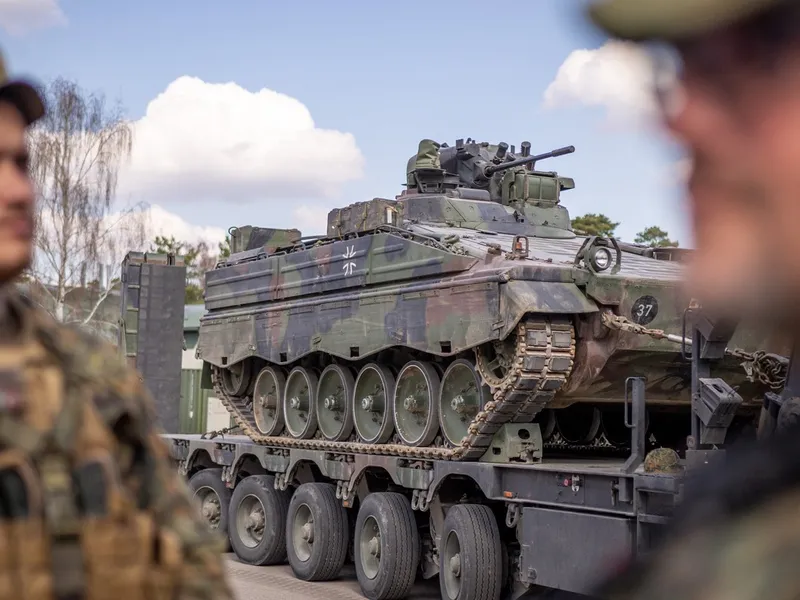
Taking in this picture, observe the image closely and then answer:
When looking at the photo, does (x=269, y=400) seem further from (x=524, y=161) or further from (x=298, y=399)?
(x=524, y=161)

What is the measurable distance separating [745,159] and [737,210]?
4 cm

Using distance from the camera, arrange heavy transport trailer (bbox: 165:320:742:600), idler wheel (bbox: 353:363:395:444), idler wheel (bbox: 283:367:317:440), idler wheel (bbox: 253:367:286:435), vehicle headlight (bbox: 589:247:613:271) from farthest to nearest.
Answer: idler wheel (bbox: 253:367:286:435) → idler wheel (bbox: 283:367:317:440) → idler wheel (bbox: 353:363:395:444) → vehicle headlight (bbox: 589:247:613:271) → heavy transport trailer (bbox: 165:320:742:600)

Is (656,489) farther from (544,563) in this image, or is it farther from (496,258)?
(496,258)

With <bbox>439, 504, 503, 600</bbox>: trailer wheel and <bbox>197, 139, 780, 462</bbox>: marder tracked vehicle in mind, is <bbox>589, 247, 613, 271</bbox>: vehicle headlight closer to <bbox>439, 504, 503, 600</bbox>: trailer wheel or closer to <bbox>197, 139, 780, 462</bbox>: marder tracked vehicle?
<bbox>197, 139, 780, 462</bbox>: marder tracked vehicle

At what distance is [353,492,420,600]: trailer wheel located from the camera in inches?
445

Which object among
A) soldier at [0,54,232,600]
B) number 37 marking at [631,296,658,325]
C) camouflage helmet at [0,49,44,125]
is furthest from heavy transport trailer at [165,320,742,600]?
camouflage helmet at [0,49,44,125]

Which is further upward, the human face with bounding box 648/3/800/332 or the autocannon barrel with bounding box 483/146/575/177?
the autocannon barrel with bounding box 483/146/575/177

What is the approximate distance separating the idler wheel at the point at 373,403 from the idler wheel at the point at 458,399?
903mm

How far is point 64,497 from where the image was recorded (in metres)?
Answer: 1.21

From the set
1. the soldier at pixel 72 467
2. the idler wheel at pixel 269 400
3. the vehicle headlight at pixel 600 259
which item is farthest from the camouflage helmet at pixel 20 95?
the idler wheel at pixel 269 400

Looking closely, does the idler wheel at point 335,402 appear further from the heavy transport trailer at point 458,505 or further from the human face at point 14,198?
the human face at point 14,198

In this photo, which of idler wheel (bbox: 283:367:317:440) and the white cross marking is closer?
the white cross marking

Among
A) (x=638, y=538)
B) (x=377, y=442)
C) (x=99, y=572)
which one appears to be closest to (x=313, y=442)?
(x=377, y=442)

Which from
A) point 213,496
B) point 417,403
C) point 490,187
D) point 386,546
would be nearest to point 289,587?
point 386,546
